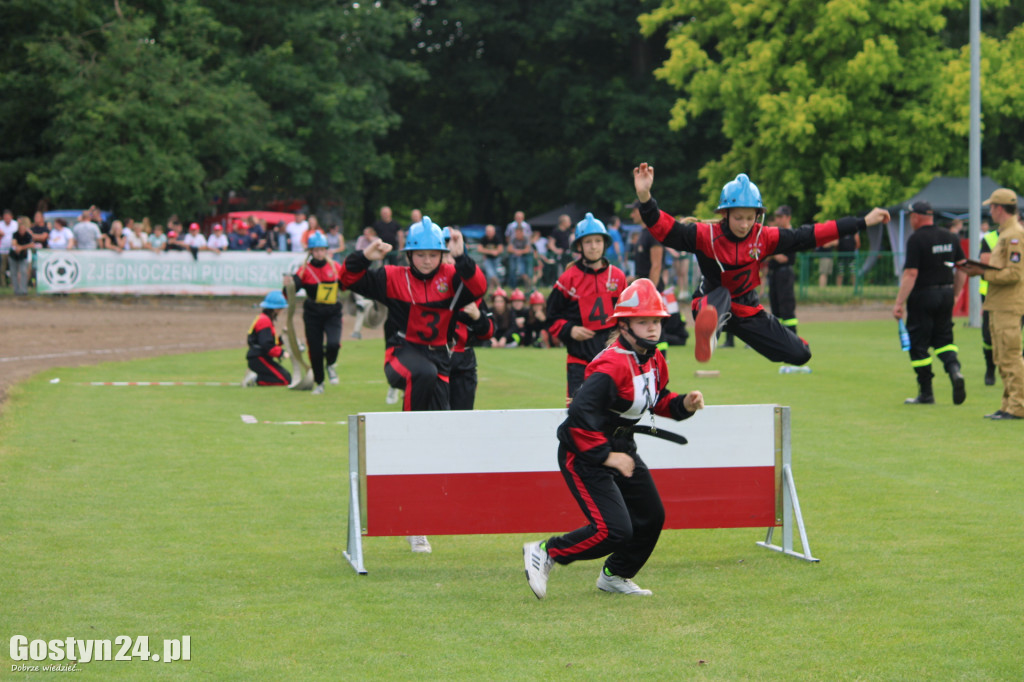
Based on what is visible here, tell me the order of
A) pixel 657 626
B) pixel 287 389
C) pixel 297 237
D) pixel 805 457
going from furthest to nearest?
pixel 297 237 → pixel 287 389 → pixel 805 457 → pixel 657 626

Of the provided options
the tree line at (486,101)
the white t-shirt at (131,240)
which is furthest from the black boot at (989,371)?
the tree line at (486,101)

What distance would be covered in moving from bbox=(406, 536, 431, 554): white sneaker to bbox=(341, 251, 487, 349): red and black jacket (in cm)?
141

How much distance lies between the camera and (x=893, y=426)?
515 inches

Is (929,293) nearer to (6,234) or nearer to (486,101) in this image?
(6,234)

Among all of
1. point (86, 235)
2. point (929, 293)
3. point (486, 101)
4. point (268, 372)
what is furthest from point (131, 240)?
point (486, 101)

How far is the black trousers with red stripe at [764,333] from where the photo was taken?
8.32 m

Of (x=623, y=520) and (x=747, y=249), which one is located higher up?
(x=747, y=249)

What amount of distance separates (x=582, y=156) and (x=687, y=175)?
4680 millimetres

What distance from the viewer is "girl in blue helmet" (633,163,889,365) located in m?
8.25

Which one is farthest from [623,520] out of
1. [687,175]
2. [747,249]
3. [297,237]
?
[687,175]

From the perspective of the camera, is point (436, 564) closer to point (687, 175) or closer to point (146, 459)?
point (146, 459)

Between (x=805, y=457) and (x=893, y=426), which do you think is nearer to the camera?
(x=805, y=457)

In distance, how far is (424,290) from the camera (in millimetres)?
8938

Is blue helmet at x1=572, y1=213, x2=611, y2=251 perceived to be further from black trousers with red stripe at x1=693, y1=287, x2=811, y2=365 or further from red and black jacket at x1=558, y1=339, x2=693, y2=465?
red and black jacket at x1=558, y1=339, x2=693, y2=465
